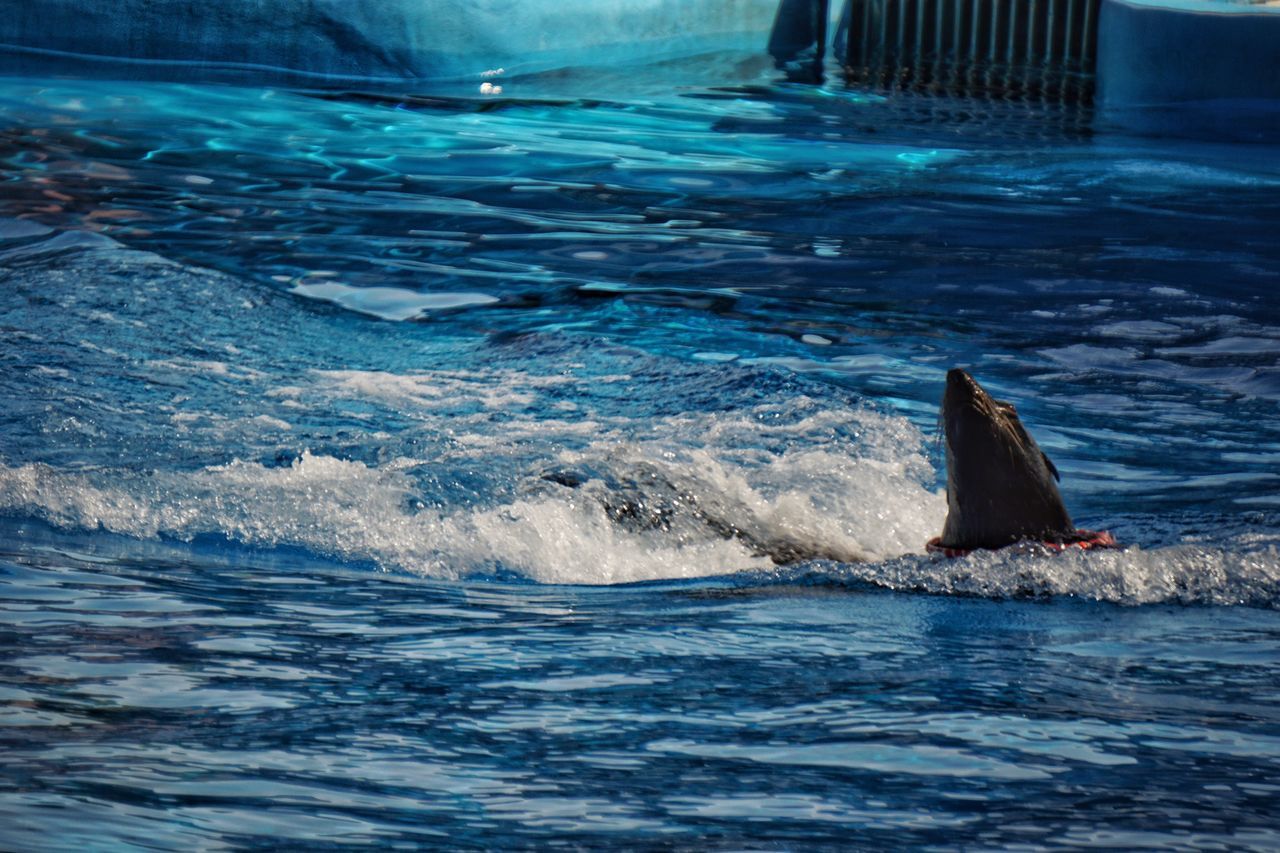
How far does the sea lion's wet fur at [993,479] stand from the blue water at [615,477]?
15 cm

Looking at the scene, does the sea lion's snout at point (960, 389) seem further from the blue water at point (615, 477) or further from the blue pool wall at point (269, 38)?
the blue pool wall at point (269, 38)

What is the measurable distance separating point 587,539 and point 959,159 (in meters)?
7.08

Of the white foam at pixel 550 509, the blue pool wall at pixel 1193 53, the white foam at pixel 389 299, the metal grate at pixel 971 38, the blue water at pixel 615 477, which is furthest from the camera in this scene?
the metal grate at pixel 971 38

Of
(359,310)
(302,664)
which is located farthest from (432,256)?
(302,664)

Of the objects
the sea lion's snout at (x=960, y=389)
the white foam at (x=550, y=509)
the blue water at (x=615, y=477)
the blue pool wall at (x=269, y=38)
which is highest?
the blue pool wall at (x=269, y=38)

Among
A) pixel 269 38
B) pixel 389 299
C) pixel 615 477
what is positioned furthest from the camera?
pixel 269 38

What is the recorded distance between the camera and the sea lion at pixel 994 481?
377cm

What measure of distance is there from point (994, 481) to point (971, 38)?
12591 mm

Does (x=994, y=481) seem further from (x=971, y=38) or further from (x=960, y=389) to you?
(x=971, y=38)

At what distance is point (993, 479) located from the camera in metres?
3.82

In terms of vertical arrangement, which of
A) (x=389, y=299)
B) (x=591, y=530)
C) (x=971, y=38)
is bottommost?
(x=591, y=530)

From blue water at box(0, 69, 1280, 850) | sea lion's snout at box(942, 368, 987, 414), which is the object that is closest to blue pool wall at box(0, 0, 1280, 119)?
blue water at box(0, 69, 1280, 850)

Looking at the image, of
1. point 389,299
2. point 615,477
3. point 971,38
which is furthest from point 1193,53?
point 615,477

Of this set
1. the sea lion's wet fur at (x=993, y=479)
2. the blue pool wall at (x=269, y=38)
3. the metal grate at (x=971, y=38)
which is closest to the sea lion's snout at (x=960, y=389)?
the sea lion's wet fur at (x=993, y=479)
